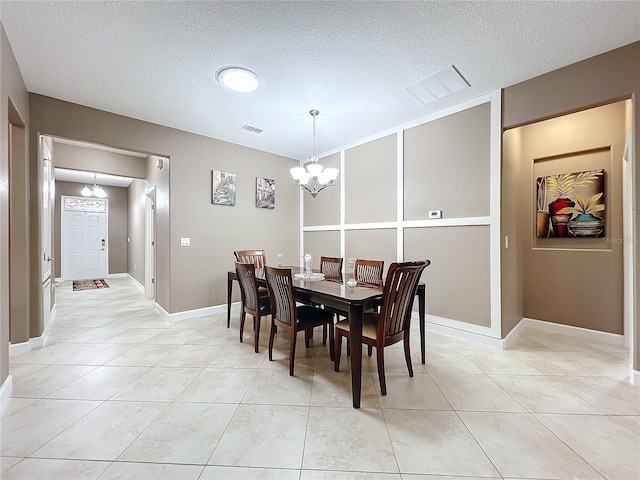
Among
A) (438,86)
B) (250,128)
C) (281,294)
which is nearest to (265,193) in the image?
(250,128)

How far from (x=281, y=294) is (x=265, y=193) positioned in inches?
110

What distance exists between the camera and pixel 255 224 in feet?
15.1

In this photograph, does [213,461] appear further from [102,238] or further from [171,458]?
[102,238]

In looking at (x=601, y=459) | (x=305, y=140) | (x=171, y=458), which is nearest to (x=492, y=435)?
(x=601, y=459)

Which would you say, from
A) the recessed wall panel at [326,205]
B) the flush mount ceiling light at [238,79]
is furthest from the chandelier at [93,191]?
the flush mount ceiling light at [238,79]

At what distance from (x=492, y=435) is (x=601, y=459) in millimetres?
490

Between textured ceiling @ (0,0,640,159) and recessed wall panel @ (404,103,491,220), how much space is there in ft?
0.86

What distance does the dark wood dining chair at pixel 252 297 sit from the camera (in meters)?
2.63

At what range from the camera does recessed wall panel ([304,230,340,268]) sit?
4.55m

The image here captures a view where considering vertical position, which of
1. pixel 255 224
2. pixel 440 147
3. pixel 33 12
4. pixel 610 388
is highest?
pixel 33 12

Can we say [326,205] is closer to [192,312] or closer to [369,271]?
[369,271]

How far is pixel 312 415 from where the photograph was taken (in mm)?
1701

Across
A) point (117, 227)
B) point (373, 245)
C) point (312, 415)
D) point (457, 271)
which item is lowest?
point (312, 415)

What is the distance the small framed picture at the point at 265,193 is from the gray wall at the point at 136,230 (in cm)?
268
